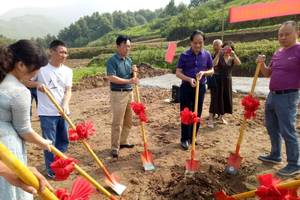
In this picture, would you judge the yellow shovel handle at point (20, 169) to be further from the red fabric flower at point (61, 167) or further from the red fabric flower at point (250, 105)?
the red fabric flower at point (250, 105)

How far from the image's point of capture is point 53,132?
4.39 m

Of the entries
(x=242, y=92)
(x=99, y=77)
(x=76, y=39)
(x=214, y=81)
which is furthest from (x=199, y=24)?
(x=76, y=39)

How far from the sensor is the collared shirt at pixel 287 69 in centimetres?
419

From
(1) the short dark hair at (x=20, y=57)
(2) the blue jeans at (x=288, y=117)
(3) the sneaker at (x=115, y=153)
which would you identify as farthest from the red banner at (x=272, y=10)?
(1) the short dark hair at (x=20, y=57)

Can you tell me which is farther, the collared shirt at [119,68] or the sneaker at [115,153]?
the sneaker at [115,153]

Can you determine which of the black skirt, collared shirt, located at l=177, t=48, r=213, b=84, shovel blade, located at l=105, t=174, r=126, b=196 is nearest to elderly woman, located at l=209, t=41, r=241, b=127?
the black skirt

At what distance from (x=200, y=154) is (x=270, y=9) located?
302cm

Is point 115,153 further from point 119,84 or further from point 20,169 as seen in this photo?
point 20,169

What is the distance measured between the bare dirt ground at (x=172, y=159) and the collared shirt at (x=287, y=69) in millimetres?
1168

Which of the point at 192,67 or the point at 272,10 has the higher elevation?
the point at 272,10

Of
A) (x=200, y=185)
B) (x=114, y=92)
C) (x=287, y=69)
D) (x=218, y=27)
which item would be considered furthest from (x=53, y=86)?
(x=218, y=27)

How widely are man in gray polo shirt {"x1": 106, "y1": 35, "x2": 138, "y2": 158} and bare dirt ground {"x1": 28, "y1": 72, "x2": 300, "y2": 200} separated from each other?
438 mm

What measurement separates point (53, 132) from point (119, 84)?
1195mm

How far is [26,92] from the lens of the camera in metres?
2.48
